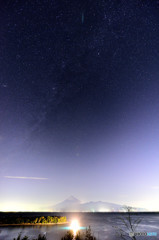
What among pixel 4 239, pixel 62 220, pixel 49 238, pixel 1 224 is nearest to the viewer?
pixel 4 239

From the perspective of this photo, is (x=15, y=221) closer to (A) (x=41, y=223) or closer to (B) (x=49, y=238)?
(A) (x=41, y=223)

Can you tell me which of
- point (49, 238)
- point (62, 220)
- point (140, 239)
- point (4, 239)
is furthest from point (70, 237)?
point (62, 220)

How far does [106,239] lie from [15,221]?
31.3m

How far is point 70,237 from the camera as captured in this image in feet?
71.8

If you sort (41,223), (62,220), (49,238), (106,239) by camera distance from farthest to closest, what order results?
(62,220) → (41,223) → (106,239) → (49,238)

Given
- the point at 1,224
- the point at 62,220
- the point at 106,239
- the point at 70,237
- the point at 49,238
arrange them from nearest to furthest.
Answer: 1. the point at 70,237
2. the point at 49,238
3. the point at 106,239
4. the point at 1,224
5. the point at 62,220

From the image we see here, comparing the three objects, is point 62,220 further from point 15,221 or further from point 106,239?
point 106,239

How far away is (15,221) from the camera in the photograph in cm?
4606

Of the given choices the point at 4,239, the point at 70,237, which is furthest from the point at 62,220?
the point at 70,237

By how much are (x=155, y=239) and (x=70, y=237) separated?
2195 centimetres

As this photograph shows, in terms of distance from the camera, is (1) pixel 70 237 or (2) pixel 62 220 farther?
(2) pixel 62 220

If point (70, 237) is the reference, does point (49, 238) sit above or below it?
below

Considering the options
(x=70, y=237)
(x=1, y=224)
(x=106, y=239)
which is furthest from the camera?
(x=1, y=224)

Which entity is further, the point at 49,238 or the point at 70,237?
the point at 49,238
